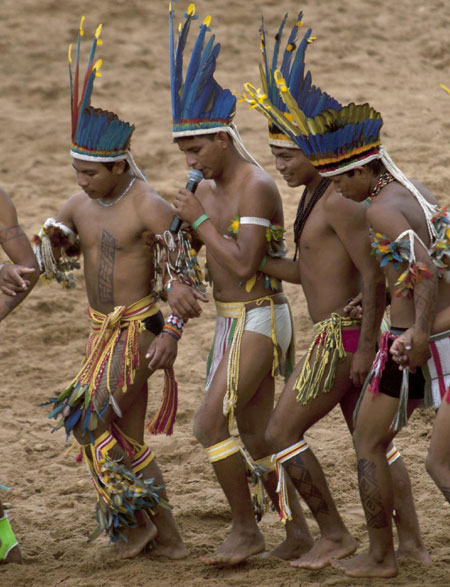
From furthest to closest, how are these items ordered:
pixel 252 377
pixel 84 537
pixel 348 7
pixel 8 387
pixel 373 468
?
1. pixel 348 7
2. pixel 8 387
3. pixel 84 537
4. pixel 252 377
5. pixel 373 468

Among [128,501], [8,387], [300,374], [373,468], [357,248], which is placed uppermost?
[357,248]

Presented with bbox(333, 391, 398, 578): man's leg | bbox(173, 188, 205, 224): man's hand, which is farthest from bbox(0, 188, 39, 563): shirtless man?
bbox(333, 391, 398, 578): man's leg

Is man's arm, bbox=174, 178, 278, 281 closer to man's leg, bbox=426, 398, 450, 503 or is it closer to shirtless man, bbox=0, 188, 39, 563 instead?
shirtless man, bbox=0, 188, 39, 563

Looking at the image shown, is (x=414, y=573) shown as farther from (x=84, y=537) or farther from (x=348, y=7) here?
(x=348, y=7)

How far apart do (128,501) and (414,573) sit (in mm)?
1373

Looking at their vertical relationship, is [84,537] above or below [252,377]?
below

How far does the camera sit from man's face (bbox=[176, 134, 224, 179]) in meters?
4.73

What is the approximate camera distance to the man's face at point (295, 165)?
182 inches

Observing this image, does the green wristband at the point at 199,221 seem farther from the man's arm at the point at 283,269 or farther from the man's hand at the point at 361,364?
the man's hand at the point at 361,364

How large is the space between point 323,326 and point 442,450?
32.7 inches

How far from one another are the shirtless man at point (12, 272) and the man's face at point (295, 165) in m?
1.29

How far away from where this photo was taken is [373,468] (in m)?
4.26

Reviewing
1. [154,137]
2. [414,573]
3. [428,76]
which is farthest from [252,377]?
[428,76]

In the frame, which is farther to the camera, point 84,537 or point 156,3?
point 156,3
